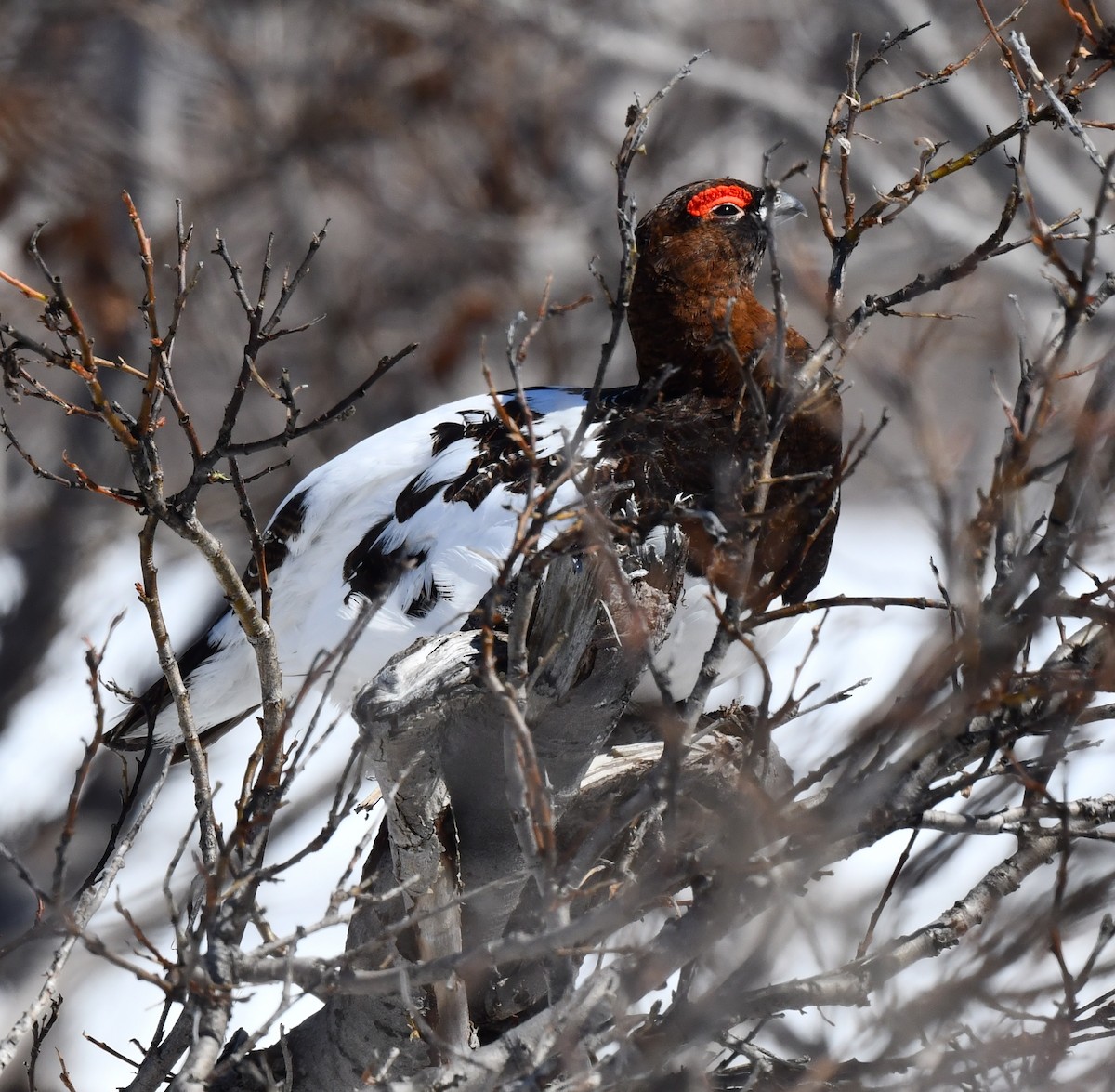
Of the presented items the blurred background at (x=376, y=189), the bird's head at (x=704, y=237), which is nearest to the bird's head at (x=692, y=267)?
the bird's head at (x=704, y=237)

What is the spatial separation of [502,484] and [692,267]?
778 mm

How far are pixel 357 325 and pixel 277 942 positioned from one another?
5.38m

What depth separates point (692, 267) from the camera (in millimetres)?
3150

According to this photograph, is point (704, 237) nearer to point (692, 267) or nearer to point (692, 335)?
point (692, 267)

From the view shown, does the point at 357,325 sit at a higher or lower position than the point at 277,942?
higher

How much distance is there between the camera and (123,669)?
5.39 meters

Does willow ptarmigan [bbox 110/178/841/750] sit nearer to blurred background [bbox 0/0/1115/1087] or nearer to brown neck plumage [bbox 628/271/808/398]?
brown neck plumage [bbox 628/271/808/398]

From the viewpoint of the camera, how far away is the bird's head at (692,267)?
3.09 meters

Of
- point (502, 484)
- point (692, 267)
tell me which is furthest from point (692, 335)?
point (502, 484)

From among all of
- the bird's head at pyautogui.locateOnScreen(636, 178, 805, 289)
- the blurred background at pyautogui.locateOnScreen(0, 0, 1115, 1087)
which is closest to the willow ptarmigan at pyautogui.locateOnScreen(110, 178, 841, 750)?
the bird's head at pyautogui.locateOnScreen(636, 178, 805, 289)

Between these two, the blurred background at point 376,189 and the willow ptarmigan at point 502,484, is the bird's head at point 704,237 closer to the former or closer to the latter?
the willow ptarmigan at point 502,484

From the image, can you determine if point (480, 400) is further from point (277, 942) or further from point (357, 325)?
point (357, 325)

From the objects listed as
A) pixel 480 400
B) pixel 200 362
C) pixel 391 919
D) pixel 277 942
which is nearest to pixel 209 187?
pixel 200 362

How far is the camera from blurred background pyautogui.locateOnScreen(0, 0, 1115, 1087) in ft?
19.0
